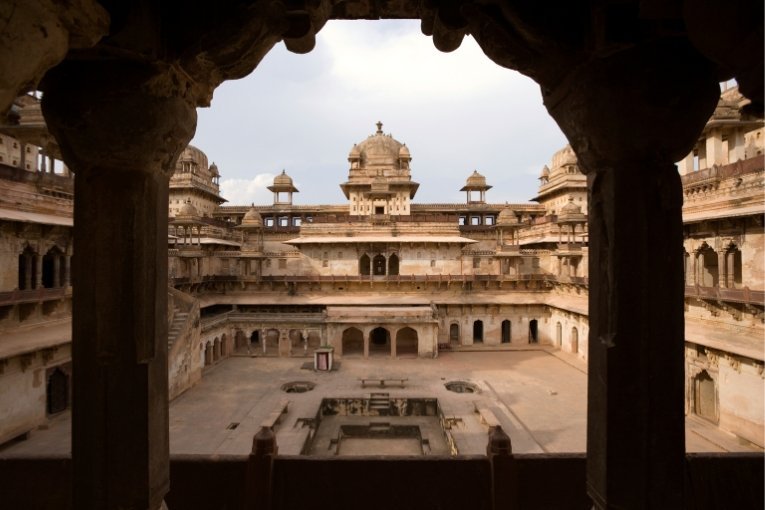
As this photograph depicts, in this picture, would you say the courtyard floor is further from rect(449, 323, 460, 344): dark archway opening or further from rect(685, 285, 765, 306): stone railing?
rect(685, 285, 765, 306): stone railing

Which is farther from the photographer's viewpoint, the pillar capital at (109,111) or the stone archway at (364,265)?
the stone archway at (364,265)

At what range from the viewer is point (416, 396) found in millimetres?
16625

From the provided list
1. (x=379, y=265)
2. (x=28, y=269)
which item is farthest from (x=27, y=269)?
(x=379, y=265)

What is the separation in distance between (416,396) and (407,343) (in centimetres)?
1036

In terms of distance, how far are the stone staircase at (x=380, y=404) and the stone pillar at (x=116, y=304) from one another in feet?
46.4

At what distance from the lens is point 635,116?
2.54m

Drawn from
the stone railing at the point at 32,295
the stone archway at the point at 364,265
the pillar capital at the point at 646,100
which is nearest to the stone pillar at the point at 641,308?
the pillar capital at the point at 646,100

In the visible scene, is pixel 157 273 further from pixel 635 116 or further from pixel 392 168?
pixel 392 168

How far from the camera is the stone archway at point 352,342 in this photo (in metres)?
25.5

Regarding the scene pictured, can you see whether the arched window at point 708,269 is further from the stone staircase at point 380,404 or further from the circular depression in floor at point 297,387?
the circular depression in floor at point 297,387

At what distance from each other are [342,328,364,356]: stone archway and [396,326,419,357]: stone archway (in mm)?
2498

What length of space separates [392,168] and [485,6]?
34.4 meters

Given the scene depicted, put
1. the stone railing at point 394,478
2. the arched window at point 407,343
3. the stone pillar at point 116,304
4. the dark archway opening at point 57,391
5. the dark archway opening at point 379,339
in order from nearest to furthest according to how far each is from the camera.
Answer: the stone pillar at point 116,304
the stone railing at point 394,478
the dark archway opening at point 57,391
the arched window at point 407,343
the dark archway opening at point 379,339

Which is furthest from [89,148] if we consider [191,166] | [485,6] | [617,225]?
[191,166]
